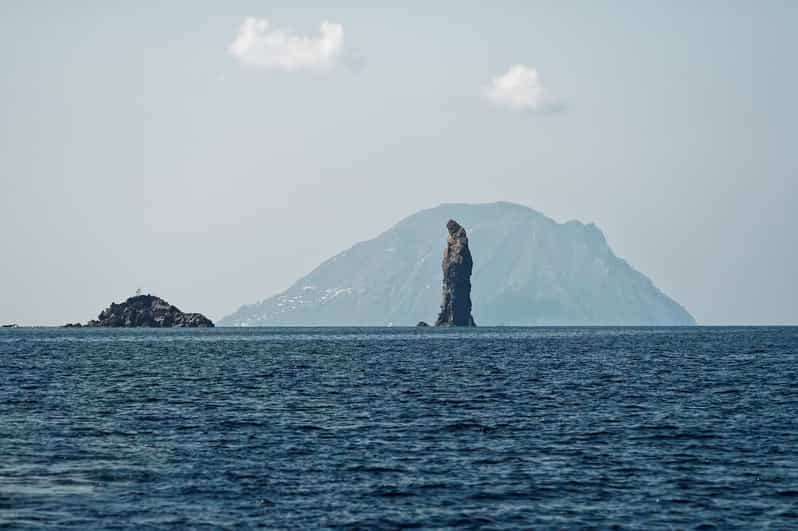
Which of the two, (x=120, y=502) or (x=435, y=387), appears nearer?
(x=120, y=502)

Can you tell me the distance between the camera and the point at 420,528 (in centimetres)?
3022

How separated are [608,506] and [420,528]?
687 centimetres

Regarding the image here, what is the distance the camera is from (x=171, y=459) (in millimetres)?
41719

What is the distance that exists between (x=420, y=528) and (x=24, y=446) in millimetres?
22220

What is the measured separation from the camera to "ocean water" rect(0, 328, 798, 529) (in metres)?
32.2

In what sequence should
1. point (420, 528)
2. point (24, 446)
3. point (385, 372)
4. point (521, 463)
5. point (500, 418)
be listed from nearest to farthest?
point (420, 528)
point (521, 463)
point (24, 446)
point (500, 418)
point (385, 372)

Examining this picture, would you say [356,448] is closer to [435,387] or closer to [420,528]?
[420,528]

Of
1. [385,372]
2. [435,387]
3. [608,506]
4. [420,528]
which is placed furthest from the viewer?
[385,372]

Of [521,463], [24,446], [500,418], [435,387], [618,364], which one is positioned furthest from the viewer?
[618,364]

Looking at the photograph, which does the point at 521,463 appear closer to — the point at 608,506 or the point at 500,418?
the point at 608,506

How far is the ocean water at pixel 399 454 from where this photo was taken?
106ft

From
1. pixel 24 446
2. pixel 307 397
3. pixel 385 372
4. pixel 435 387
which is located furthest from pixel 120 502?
pixel 385 372

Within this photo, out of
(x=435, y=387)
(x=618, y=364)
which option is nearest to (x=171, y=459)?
(x=435, y=387)

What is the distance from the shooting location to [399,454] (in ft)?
142
